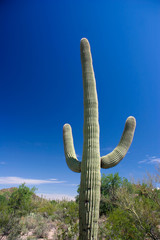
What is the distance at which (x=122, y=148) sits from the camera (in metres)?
5.02

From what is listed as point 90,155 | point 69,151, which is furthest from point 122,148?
point 69,151

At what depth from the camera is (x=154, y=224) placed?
8.35 metres

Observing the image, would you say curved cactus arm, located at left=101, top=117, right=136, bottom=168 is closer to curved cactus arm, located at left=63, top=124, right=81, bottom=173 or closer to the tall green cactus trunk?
the tall green cactus trunk

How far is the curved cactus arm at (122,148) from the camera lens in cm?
466

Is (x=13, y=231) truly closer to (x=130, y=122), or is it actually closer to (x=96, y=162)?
(x=96, y=162)

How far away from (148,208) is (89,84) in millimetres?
7985

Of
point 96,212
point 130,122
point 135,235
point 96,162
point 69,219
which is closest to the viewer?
point 96,212

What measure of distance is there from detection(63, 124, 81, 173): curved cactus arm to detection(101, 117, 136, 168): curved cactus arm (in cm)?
77

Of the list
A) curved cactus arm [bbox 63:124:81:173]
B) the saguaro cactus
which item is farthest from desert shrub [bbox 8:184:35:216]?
the saguaro cactus

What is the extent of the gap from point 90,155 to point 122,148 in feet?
4.32

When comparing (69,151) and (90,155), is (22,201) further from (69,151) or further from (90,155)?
(90,155)

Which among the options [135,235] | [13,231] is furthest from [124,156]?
[13,231]

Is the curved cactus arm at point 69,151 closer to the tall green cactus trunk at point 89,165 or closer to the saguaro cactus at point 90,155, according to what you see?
the saguaro cactus at point 90,155

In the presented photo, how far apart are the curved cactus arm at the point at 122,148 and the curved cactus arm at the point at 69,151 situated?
2.54 feet
